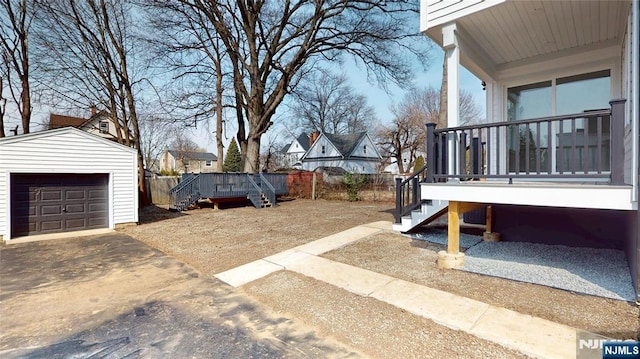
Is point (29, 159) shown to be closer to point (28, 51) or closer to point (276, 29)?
point (28, 51)

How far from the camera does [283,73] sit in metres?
16.9

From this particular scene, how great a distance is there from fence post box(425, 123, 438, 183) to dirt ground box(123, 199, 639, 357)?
4.75 ft

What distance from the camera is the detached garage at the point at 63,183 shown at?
25.9 feet

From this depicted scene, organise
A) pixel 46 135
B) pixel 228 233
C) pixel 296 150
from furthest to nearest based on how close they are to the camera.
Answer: pixel 296 150 → pixel 46 135 → pixel 228 233

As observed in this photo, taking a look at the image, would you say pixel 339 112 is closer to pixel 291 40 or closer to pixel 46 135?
pixel 291 40

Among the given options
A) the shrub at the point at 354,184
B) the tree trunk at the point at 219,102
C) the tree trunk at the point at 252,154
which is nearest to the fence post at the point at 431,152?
the shrub at the point at 354,184

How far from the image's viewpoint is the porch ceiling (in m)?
4.54

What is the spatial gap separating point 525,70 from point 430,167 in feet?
12.2

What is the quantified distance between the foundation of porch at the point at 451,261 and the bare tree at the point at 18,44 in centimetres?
1760

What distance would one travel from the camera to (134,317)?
3.47 m

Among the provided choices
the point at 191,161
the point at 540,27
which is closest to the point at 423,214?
the point at 540,27

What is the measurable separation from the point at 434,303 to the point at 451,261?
1335mm

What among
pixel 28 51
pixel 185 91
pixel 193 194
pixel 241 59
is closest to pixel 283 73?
pixel 241 59

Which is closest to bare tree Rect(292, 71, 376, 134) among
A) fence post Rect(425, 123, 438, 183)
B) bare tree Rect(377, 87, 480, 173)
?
bare tree Rect(377, 87, 480, 173)
